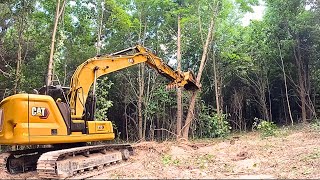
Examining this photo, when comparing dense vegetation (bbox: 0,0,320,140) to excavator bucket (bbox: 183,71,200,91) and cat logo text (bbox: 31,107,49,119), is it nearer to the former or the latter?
excavator bucket (bbox: 183,71,200,91)

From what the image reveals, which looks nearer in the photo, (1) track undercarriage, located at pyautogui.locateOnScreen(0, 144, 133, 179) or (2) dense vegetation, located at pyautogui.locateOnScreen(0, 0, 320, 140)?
(1) track undercarriage, located at pyautogui.locateOnScreen(0, 144, 133, 179)

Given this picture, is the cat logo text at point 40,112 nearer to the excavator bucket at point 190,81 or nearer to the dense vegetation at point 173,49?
the excavator bucket at point 190,81

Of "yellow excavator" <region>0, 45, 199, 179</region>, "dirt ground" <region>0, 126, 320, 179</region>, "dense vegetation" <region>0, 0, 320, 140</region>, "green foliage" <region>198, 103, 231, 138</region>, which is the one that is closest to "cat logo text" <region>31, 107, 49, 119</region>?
"yellow excavator" <region>0, 45, 199, 179</region>

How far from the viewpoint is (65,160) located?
7461 mm

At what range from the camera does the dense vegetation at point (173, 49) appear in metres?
17.8

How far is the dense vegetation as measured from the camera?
17797 mm

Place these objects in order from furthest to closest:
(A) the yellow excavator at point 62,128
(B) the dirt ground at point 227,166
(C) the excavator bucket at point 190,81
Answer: (C) the excavator bucket at point 190,81 < (A) the yellow excavator at point 62,128 < (B) the dirt ground at point 227,166

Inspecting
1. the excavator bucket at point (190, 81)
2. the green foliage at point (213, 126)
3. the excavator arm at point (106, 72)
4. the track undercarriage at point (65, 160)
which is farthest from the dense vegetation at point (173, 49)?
the track undercarriage at point (65, 160)

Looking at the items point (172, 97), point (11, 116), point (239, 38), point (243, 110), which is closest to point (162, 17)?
point (172, 97)

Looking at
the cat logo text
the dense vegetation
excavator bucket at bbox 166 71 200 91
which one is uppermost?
the dense vegetation

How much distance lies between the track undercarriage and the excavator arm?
110 cm

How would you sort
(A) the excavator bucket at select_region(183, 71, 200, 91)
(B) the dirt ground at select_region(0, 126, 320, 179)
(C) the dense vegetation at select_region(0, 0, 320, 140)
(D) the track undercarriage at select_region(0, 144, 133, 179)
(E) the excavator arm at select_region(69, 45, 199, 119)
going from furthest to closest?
1. (C) the dense vegetation at select_region(0, 0, 320, 140)
2. (A) the excavator bucket at select_region(183, 71, 200, 91)
3. (E) the excavator arm at select_region(69, 45, 199, 119)
4. (D) the track undercarriage at select_region(0, 144, 133, 179)
5. (B) the dirt ground at select_region(0, 126, 320, 179)

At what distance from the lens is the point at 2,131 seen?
7742 millimetres

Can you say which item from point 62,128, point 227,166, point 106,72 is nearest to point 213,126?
point 106,72
